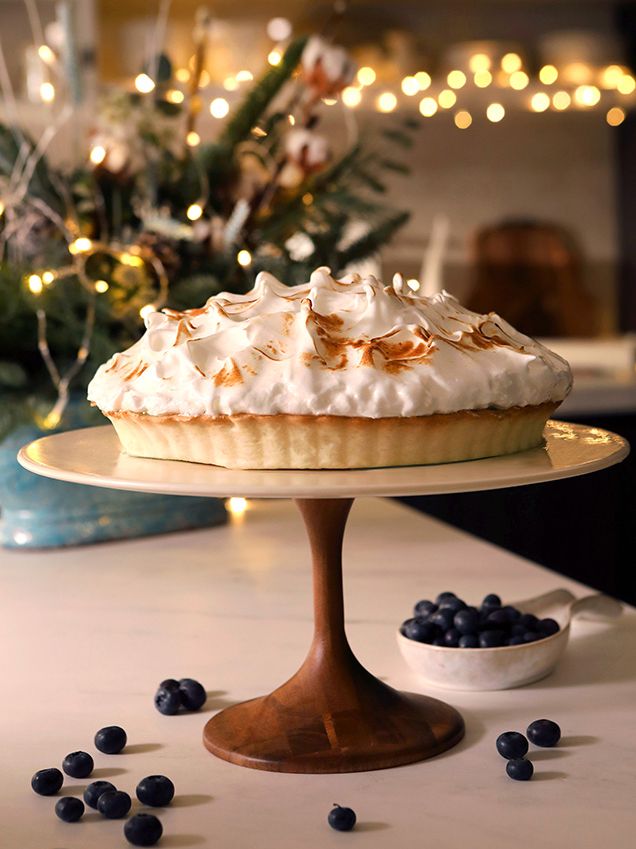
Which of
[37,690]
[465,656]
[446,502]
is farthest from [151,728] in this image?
[446,502]

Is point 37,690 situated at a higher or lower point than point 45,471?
lower

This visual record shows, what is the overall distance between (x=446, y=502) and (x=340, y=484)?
1.90 meters

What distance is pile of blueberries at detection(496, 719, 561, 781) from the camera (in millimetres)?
873

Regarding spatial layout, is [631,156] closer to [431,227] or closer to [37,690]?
[431,227]

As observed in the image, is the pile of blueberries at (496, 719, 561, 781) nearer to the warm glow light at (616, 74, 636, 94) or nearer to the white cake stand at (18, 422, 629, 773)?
the white cake stand at (18, 422, 629, 773)

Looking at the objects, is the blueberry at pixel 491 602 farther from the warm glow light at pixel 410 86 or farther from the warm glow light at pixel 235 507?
the warm glow light at pixel 410 86

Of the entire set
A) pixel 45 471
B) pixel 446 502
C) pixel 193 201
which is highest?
pixel 193 201

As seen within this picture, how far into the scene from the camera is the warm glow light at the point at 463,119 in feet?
13.6

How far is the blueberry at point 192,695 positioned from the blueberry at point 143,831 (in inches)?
9.6

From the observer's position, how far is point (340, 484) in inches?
30.0

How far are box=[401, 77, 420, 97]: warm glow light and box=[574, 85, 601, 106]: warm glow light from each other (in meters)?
0.55

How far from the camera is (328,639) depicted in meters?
0.99

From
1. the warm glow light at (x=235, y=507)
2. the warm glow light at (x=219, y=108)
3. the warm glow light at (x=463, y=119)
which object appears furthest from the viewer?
the warm glow light at (x=463, y=119)

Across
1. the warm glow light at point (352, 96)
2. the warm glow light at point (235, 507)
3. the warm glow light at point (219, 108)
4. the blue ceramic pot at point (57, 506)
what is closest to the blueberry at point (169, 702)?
the blue ceramic pot at point (57, 506)
